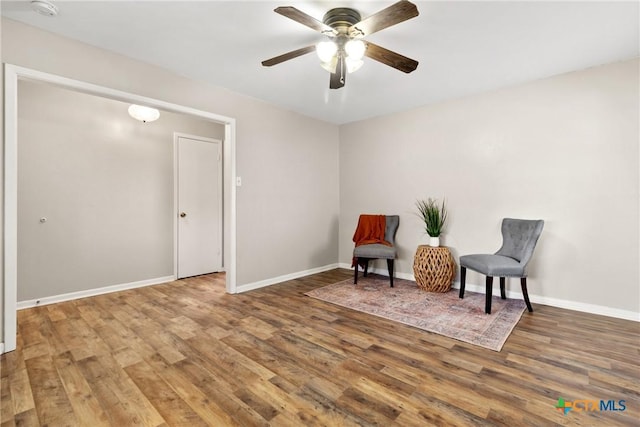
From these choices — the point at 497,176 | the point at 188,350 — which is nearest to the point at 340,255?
the point at 497,176

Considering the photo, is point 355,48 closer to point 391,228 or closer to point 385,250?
point 385,250

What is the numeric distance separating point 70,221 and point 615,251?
18.5 ft

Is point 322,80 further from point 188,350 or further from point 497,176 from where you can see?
point 188,350

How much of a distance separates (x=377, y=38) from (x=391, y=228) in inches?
100

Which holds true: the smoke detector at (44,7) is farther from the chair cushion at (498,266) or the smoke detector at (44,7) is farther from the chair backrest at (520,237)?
the chair backrest at (520,237)

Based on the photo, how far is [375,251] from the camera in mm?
3867

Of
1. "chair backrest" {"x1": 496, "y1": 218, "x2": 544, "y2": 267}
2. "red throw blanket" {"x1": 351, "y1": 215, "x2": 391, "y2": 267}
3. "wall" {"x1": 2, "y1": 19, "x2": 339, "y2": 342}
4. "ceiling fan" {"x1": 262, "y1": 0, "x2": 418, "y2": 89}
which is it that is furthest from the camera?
"red throw blanket" {"x1": 351, "y1": 215, "x2": 391, "y2": 267}

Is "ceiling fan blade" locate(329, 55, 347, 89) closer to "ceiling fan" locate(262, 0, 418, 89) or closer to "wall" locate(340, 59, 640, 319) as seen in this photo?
"ceiling fan" locate(262, 0, 418, 89)

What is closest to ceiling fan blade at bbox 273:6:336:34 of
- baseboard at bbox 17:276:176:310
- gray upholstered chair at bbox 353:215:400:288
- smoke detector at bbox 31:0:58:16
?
smoke detector at bbox 31:0:58:16

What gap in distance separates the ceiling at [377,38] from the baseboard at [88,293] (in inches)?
103

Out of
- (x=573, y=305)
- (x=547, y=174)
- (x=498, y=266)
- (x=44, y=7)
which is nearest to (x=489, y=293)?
(x=498, y=266)

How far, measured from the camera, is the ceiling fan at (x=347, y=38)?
1839 millimetres

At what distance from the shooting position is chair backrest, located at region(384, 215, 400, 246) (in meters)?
4.27

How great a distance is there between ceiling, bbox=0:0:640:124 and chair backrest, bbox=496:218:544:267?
1538 millimetres
